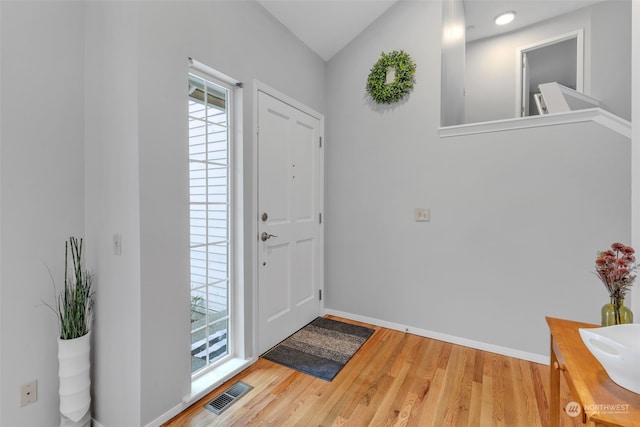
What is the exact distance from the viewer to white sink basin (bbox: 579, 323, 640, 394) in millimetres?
750

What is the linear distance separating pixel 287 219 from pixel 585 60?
3.40 metres

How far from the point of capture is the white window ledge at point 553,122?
1952 millimetres

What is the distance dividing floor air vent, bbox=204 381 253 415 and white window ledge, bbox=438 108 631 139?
8.19 ft

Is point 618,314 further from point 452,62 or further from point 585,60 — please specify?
point 585,60

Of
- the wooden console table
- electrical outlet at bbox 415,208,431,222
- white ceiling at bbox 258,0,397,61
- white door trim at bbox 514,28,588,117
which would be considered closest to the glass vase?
the wooden console table

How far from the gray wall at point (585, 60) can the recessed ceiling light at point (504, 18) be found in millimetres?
280

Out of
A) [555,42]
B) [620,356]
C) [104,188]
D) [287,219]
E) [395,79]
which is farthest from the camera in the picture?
[555,42]

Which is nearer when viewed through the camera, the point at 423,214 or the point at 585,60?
the point at 423,214

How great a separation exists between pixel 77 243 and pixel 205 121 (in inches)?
41.0

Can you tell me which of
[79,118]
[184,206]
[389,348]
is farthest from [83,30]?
[389,348]

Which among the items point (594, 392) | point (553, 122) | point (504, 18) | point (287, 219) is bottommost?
point (594, 392)

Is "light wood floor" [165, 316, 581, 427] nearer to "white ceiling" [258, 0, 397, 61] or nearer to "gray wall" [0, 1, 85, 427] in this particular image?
"gray wall" [0, 1, 85, 427]

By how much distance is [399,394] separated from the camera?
6.17ft

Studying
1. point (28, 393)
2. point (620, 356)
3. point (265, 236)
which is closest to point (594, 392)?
point (620, 356)
